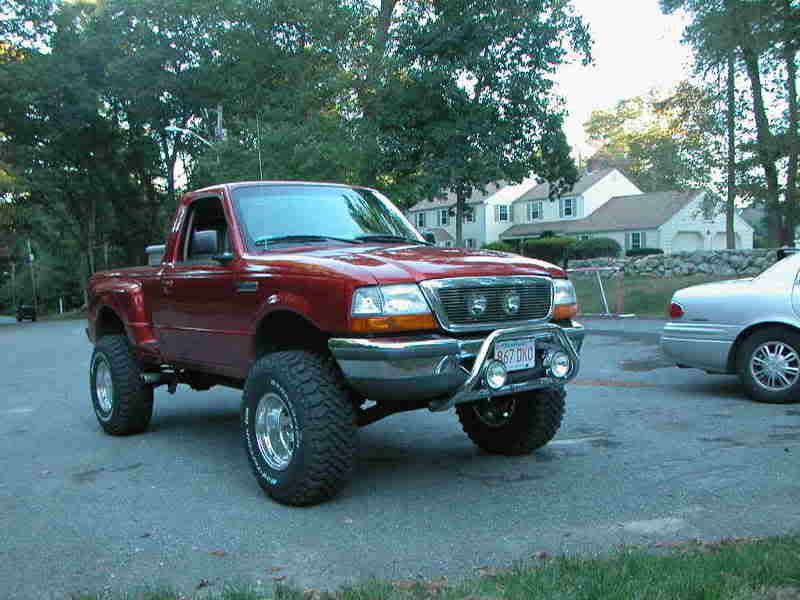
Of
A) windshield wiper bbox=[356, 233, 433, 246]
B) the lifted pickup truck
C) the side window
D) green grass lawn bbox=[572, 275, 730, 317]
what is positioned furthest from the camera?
green grass lawn bbox=[572, 275, 730, 317]

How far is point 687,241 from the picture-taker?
5431 centimetres

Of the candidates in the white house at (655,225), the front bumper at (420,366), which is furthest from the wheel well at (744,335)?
the white house at (655,225)

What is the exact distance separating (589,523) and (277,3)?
30015mm

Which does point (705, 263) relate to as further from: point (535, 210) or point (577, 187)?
point (535, 210)

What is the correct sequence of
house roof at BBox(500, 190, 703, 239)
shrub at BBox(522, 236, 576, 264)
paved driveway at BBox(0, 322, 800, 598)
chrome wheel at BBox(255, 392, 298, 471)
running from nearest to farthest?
1. paved driveway at BBox(0, 322, 800, 598)
2. chrome wheel at BBox(255, 392, 298, 471)
3. shrub at BBox(522, 236, 576, 264)
4. house roof at BBox(500, 190, 703, 239)

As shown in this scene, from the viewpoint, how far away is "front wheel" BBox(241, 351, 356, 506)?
188 inches

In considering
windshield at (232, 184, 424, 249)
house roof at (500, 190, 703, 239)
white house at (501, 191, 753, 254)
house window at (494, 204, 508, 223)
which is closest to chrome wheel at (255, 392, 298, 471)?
windshield at (232, 184, 424, 249)

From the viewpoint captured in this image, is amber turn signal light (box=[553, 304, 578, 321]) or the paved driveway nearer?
the paved driveway

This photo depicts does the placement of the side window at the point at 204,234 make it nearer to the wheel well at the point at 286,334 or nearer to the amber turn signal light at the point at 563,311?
the wheel well at the point at 286,334

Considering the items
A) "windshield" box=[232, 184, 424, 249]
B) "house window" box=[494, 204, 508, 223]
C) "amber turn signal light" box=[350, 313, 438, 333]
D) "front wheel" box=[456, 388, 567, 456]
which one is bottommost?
"front wheel" box=[456, 388, 567, 456]

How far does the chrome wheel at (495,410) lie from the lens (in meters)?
6.02

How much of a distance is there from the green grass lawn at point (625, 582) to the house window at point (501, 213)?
5920 centimetres

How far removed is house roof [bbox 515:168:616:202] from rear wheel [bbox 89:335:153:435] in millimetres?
53043

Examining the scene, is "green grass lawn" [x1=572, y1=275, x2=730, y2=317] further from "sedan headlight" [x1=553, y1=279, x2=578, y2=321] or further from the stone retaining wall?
"sedan headlight" [x1=553, y1=279, x2=578, y2=321]
